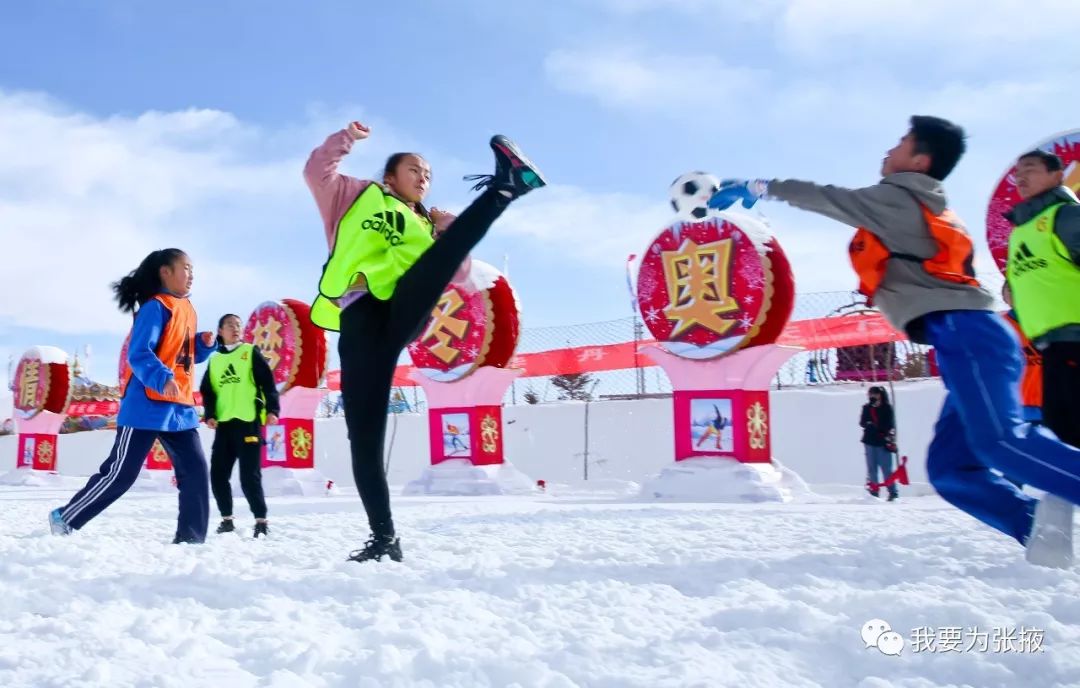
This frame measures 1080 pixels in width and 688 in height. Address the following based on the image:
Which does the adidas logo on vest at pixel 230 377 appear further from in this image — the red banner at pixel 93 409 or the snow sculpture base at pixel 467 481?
the red banner at pixel 93 409

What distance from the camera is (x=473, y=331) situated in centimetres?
953

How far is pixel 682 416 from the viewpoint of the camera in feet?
26.1

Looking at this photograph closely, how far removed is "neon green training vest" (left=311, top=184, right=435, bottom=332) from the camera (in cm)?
260

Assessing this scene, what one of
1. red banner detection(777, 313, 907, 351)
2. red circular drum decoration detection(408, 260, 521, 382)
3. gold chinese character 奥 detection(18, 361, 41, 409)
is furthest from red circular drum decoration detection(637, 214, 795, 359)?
gold chinese character 奥 detection(18, 361, 41, 409)

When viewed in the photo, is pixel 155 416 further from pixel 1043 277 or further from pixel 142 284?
pixel 1043 277

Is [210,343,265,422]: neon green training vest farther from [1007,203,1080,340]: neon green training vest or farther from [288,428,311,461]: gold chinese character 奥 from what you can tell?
[288,428,311,461]: gold chinese character 奥

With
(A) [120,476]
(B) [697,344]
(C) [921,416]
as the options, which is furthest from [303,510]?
(C) [921,416]

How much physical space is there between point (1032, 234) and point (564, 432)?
423 inches

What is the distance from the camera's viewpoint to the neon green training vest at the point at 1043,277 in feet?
9.82

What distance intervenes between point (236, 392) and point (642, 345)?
4547mm

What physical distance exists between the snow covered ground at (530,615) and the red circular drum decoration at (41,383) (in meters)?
13.4

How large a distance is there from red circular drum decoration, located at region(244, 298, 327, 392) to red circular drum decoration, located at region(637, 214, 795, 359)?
5371 millimetres

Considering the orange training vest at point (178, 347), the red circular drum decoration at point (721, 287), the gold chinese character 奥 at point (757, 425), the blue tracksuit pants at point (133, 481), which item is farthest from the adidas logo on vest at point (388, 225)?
the gold chinese character 奥 at point (757, 425)

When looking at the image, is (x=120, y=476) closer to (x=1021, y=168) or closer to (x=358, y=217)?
(x=358, y=217)
